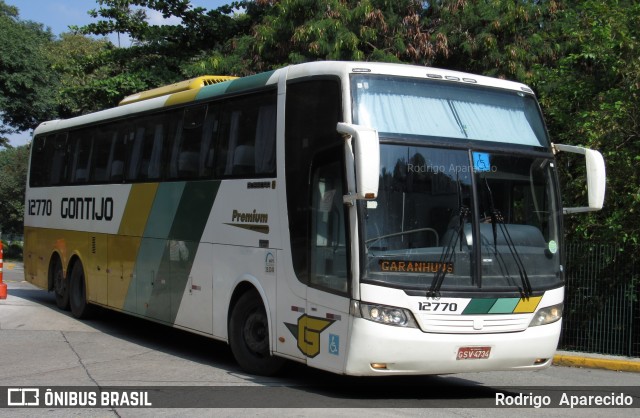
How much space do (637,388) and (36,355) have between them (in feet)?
26.2

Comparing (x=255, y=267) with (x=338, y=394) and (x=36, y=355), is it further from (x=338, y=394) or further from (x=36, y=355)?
(x=36, y=355)

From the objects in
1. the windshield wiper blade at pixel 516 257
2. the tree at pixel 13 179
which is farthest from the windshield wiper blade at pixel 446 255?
the tree at pixel 13 179

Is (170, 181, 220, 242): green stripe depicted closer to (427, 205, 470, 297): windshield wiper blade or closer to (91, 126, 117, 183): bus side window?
(91, 126, 117, 183): bus side window

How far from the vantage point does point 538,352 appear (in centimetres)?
833

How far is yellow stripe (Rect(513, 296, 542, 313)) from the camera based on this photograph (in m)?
8.20

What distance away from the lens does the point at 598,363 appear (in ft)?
40.0

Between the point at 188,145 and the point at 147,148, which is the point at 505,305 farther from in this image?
the point at 147,148

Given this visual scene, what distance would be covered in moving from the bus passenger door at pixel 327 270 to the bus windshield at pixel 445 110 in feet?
1.99

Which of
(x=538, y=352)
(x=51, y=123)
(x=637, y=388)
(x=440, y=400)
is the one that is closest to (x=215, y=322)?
(x=440, y=400)

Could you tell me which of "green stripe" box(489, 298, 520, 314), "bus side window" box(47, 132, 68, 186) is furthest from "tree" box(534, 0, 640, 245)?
"bus side window" box(47, 132, 68, 186)

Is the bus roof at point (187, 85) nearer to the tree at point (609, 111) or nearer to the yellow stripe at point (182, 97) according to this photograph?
the yellow stripe at point (182, 97)

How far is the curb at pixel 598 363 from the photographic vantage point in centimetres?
1211

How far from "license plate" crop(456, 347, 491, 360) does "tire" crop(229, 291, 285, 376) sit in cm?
237

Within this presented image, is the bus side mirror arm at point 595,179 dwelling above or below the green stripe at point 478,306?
above
